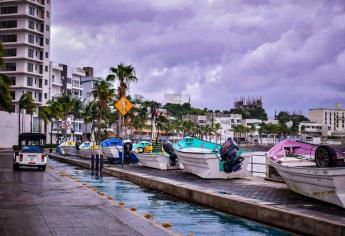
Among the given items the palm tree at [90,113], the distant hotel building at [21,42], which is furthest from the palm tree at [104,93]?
the palm tree at [90,113]

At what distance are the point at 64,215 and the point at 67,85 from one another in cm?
11491

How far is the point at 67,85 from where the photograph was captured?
411 feet

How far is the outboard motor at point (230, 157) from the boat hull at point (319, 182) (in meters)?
6.04

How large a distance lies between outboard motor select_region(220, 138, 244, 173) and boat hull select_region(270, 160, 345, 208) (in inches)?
238

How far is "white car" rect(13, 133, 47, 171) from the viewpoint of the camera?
31.8 m

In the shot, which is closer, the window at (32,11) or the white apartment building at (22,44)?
the white apartment building at (22,44)

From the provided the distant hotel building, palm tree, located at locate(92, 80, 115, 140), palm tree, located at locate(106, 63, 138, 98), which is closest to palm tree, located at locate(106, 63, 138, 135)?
palm tree, located at locate(106, 63, 138, 98)

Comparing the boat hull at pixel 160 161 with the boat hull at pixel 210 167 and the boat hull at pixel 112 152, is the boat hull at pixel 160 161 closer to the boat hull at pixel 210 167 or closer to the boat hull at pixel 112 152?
the boat hull at pixel 210 167

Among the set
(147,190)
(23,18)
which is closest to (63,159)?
(147,190)

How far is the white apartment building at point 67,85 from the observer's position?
4562 inches

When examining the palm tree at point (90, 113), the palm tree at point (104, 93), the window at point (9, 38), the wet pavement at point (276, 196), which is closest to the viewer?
the wet pavement at point (276, 196)

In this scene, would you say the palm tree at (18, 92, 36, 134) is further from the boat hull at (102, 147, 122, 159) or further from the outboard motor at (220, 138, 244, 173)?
the outboard motor at (220, 138, 244, 173)

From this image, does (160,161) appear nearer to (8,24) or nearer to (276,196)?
(276,196)

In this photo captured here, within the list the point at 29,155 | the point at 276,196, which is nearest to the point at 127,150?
the point at 29,155
